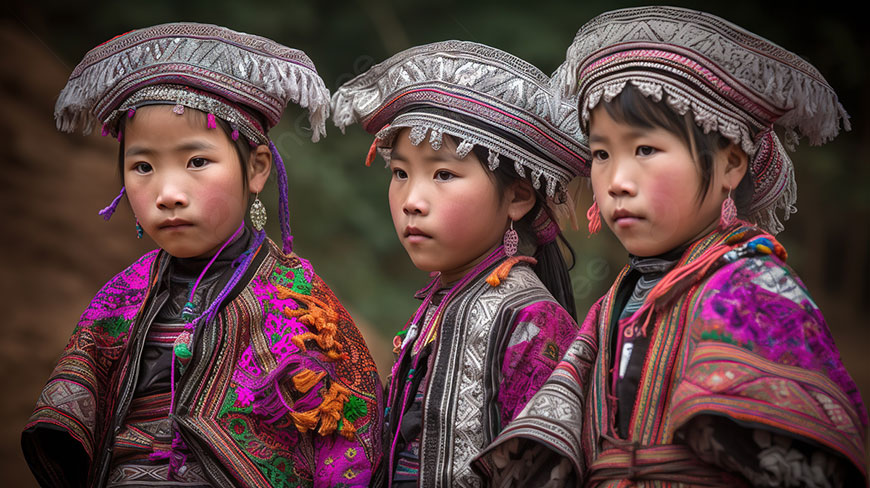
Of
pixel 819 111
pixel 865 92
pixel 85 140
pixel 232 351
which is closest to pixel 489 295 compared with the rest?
pixel 232 351

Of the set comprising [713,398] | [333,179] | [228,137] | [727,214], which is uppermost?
[333,179]

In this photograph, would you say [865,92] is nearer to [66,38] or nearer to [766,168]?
[766,168]

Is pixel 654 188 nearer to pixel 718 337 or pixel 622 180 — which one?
pixel 622 180

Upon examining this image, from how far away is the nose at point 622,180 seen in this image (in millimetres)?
1949

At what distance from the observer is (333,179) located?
5.04 m

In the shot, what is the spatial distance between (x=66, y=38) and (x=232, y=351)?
9.20ft

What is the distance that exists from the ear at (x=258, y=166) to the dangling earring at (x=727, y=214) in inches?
56.6

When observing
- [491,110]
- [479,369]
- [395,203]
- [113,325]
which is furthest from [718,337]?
[113,325]

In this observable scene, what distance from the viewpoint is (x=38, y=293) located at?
4371mm

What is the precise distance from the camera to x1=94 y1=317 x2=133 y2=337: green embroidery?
269 cm

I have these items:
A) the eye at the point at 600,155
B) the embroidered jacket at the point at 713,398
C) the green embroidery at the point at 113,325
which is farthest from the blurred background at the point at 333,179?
the embroidered jacket at the point at 713,398

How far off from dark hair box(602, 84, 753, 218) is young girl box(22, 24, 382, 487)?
1.11 metres

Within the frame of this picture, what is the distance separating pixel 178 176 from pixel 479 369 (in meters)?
1.04

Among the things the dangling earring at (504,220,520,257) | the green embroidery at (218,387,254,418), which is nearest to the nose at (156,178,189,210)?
Answer: the green embroidery at (218,387,254,418)
